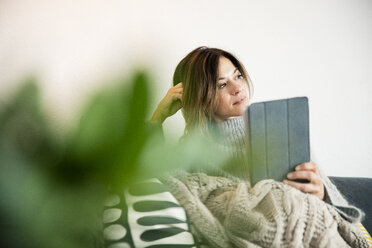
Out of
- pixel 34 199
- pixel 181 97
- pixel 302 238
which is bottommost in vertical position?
pixel 302 238

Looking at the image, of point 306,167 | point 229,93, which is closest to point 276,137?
point 306,167

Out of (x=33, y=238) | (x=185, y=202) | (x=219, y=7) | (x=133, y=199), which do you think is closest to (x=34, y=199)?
(x=33, y=238)

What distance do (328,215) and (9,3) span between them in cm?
88

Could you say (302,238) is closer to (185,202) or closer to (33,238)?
(185,202)

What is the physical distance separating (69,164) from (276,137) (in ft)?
1.49

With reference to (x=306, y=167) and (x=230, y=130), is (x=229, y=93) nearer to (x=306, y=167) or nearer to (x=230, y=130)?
(x=230, y=130)

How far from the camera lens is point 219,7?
98 centimetres

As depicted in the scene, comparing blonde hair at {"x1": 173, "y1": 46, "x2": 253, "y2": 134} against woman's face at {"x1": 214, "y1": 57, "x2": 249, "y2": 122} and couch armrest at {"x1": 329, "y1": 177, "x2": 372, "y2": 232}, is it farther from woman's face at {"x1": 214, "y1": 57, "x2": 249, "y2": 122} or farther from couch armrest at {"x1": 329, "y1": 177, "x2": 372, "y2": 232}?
couch armrest at {"x1": 329, "y1": 177, "x2": 372, "y2": 232}

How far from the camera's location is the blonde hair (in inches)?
34.5

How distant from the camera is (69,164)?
605mm

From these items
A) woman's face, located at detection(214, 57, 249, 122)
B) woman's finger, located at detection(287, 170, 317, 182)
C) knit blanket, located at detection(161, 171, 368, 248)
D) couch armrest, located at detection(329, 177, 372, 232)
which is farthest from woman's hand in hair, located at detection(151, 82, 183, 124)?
couch armrest, located at detection(329, 177, 372, 232)

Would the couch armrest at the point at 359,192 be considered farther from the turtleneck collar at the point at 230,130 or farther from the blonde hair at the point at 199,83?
the blonde hair at the point at 199,83

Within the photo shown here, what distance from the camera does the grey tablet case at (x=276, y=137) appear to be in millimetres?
669

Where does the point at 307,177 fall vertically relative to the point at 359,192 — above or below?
above
